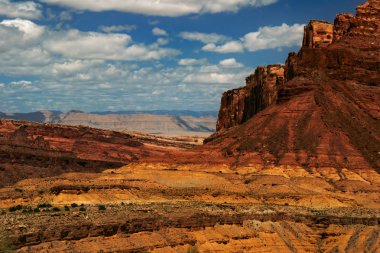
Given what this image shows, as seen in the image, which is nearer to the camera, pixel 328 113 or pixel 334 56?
pixel 328 113

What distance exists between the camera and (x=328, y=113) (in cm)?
11594

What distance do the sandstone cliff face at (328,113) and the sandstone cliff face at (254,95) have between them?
19.8 metres

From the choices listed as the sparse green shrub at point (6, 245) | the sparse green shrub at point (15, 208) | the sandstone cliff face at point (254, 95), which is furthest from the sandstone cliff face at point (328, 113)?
the sparse green shrub at point (6, 245)

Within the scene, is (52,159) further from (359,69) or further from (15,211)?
(15,211)

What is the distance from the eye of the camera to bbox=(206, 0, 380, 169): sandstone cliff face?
106375mm

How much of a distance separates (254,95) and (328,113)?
203 feet

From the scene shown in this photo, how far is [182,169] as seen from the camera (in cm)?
10900

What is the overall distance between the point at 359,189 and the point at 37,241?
5661cm

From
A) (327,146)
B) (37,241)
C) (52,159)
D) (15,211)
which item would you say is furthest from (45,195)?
(52,159)

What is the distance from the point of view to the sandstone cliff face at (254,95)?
529ft

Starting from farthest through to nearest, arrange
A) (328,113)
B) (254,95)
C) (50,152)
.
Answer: (254,95) < (50,152) < (328,113)

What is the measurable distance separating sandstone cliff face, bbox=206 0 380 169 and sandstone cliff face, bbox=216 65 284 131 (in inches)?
781

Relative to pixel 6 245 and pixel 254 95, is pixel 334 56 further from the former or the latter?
pixel 6 245

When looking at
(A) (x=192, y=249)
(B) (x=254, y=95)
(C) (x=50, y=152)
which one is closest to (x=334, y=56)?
(B) (x=254, y=95)
